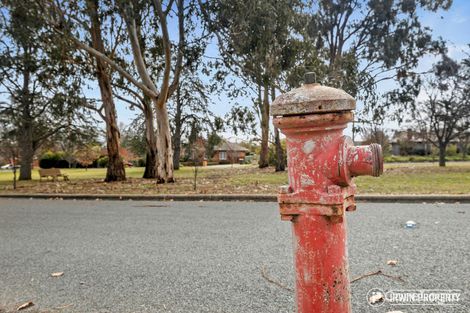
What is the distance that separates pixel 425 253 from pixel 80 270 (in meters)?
3.48

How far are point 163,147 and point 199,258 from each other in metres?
11.1

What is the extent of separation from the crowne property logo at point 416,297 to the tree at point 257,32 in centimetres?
1053

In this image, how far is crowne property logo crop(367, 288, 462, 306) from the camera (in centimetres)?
263

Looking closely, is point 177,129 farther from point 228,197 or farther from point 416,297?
point 416,297

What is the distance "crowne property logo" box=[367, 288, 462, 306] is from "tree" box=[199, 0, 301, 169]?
10.5 m

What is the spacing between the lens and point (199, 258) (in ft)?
13.1

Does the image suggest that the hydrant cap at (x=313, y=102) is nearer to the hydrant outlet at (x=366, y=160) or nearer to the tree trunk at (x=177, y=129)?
the hydrant outlet at (x=366, y=160)

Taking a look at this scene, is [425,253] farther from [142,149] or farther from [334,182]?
[142,149]

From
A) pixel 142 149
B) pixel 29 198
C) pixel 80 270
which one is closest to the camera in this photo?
pixel 80 270

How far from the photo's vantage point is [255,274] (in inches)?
132

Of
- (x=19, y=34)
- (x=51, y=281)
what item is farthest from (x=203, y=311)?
(x=19, y=34)

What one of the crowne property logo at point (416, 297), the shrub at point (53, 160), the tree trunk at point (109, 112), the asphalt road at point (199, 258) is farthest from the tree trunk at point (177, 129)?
the crowne property logo at point (416, 297)

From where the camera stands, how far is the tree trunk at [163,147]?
47.0 feet

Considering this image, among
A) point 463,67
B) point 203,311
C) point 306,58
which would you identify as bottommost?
point 203,311
